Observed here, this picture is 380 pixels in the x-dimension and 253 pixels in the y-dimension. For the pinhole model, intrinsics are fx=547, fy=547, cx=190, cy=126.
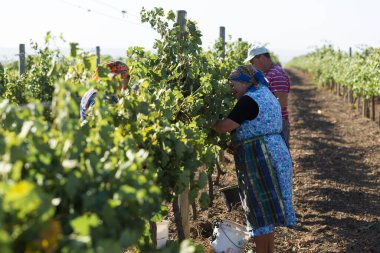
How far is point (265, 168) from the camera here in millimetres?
4004

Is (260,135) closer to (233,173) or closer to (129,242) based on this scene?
(129,242)

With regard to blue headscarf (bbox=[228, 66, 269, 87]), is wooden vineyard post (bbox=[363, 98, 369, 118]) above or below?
below

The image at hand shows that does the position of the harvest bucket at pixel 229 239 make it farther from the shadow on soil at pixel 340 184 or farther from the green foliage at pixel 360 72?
the green foliage at pixel 360 72

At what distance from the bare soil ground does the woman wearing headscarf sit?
2.86ft

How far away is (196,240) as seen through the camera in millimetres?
5102

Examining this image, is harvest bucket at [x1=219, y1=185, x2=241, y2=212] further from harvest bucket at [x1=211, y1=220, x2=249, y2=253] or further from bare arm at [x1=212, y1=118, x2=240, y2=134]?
bare arm at [x1=212, y1=118, x2=240, y2=134]

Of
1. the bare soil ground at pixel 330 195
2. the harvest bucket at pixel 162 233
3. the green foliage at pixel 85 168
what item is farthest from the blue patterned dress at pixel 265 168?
the bare soil ground at pixel 330 195

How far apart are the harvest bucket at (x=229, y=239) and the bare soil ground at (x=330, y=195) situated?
0.39 metres

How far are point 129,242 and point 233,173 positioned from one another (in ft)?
20.1

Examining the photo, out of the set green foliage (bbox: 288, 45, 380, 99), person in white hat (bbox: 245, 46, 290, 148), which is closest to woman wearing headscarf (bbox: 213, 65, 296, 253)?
person in white hat (bbox: 245, 46, 290, 148)

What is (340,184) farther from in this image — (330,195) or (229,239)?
(229,239)

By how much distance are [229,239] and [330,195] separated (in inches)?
112

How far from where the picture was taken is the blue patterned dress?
13.0 ft

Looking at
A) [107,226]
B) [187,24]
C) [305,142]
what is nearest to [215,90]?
[187,24]
